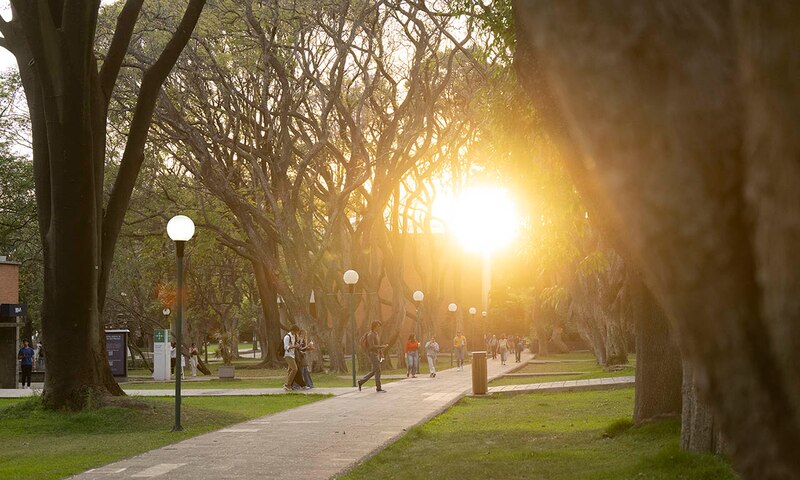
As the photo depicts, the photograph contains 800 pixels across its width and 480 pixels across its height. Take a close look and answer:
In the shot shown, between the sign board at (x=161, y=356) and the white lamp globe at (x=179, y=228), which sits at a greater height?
the white lamp globe at (x=179, y=228)

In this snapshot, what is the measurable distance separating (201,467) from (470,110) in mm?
26898

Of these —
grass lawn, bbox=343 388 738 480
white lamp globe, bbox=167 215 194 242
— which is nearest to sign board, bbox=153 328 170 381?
grass lawn, bbox=343 388 738 480

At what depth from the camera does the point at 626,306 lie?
3288 centimetres

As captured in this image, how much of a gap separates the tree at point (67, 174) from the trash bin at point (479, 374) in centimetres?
897

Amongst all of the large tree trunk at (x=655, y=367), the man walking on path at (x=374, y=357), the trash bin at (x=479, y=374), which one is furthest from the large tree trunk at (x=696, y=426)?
the man walking on path at (x=374, y=357)

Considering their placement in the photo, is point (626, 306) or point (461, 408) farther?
point (626, 306)

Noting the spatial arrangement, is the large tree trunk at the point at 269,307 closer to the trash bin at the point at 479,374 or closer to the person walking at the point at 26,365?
the person walking at the point at 26,365

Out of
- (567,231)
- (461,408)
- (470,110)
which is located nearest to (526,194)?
(567,231)

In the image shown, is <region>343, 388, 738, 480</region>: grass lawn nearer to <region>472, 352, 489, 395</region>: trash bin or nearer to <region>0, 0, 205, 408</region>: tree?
<region>472, 352, 489, 395</region>: trash bin

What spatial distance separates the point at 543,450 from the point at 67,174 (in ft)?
29.8

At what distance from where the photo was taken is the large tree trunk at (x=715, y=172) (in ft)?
6.37

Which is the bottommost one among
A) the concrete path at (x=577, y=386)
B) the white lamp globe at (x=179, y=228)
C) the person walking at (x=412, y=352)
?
the concrete path at (x=577, y=386)

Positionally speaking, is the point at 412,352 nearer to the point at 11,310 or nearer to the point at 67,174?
the point at 11,310

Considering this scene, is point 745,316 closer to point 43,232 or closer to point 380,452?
point 380,452
